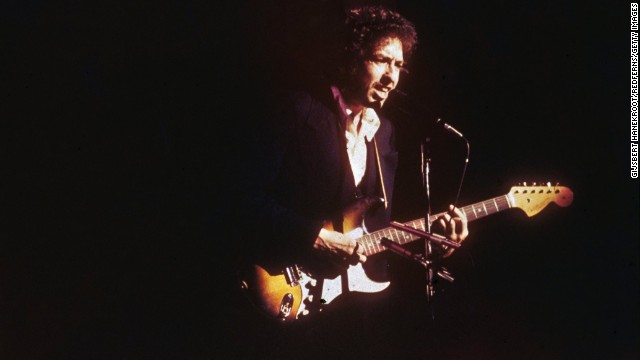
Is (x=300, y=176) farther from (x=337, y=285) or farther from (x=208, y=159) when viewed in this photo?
(x=337, y=285)

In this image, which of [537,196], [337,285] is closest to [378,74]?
[337,285]

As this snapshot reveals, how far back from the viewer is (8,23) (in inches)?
76.7

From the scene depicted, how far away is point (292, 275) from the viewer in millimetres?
2072

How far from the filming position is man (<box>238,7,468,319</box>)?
1995mm

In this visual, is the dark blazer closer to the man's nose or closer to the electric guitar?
the electric guitar

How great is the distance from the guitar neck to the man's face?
671mm

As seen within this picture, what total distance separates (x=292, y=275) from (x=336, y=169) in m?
0.55

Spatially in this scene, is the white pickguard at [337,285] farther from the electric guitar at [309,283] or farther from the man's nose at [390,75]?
the man's nose at [390,75]

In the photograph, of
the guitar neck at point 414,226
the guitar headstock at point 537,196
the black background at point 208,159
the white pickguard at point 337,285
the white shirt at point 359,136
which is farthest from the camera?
the guitar headstock at point 537,196

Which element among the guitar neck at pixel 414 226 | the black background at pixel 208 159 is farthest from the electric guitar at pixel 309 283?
the black background at pixel 208 159

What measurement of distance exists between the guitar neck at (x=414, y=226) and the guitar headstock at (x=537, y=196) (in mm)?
65

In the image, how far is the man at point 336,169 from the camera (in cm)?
200

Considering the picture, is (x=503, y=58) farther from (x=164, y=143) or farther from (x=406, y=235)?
(x=164, y=143)

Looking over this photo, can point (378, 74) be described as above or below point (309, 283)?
above
